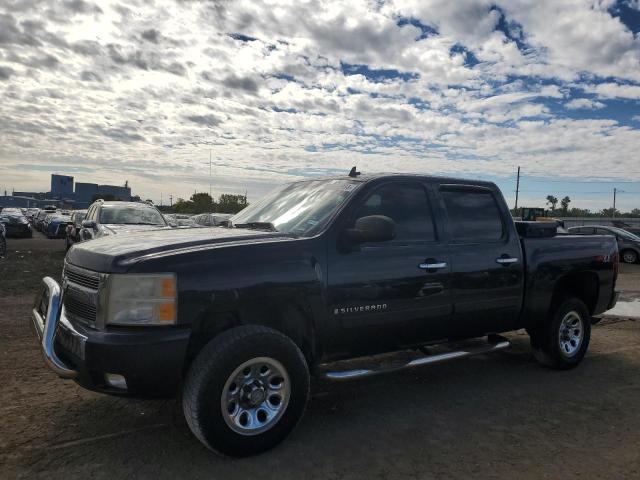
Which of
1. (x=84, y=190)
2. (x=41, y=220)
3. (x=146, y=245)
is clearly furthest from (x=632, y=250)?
(x=84, y=190)

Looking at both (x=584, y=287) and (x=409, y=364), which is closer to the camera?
(x=409, y=364)

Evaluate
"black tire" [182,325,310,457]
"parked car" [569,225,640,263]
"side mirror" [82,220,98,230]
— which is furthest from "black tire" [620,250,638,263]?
"black tire" [182,325,310,457]

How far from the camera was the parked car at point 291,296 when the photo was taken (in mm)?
→ 3201

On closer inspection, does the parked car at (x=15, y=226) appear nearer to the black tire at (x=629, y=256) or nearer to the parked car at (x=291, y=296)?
the parked car at (x=291, y=296)

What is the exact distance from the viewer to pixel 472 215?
16.3ft

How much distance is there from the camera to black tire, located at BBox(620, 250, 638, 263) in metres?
19.8

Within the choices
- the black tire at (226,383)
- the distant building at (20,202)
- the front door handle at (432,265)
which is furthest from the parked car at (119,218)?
the distant building at (20,202)

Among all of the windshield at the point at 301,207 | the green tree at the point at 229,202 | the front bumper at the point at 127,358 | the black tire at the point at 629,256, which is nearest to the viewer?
the front bumper at the point at 127,358

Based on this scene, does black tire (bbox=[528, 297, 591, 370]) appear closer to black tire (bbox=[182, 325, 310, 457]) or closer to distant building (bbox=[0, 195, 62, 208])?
black tire (bbox=[182, 325, 310, 457])

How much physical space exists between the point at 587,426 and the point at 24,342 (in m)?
5.67

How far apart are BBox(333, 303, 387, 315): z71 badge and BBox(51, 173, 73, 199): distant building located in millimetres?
138783

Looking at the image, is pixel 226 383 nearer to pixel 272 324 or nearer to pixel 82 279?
pixel 272 324

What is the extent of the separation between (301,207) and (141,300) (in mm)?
1677

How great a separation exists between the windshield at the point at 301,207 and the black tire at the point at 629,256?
→ 19.0 meters
